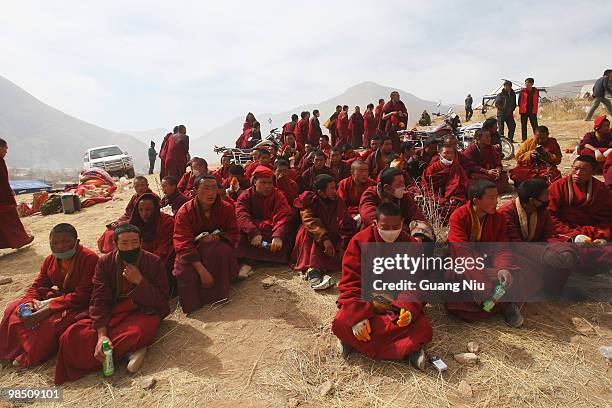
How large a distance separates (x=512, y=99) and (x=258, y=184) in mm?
7157

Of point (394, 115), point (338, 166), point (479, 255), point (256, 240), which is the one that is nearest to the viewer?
point (479, 255)

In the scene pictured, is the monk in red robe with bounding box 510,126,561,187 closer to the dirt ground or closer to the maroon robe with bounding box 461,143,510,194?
the maroon robe with bounding box 461,143,510,194

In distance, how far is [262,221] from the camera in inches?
178

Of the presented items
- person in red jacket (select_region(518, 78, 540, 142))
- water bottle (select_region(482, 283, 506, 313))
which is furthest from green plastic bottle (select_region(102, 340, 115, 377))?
person in red jacket (select_region(518, 78, 540, 142))

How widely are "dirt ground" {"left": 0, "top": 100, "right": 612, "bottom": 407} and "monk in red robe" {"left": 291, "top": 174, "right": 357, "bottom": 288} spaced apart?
1.66 feet

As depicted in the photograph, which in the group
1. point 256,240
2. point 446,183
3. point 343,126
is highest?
point 343,126

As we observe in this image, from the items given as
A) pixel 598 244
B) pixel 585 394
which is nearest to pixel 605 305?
pixel 598 244

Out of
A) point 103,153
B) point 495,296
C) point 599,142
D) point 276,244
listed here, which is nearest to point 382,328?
point 495,296

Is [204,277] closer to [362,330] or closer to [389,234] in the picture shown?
[362,330]

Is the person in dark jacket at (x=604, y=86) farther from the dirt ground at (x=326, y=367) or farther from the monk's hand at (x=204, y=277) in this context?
the monk's hand at (x=204, y=277)

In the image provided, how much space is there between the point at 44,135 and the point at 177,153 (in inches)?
3348

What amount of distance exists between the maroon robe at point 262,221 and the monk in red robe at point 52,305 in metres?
1.58

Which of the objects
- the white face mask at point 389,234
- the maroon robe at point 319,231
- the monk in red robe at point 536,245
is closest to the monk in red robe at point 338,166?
the maroon robe at point 319,231

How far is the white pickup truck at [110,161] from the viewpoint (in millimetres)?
14195
